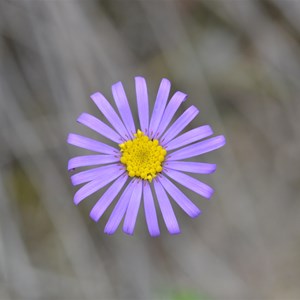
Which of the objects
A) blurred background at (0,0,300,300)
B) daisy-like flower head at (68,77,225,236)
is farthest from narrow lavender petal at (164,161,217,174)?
blurred background at (0,0,300,300)

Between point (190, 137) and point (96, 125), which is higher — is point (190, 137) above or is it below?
below

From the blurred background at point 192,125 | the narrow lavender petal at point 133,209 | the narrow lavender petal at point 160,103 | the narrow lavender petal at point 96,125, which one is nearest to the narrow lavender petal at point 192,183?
the narrow lavender petal at point 133,209

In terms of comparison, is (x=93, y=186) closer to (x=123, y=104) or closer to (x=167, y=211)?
(x=167, y=211)

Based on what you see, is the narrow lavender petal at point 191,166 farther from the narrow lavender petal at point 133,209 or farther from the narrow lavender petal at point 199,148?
the narrow lavender petal at point 133,209

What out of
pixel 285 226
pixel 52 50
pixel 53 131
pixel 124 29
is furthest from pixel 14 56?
pixel 285 226

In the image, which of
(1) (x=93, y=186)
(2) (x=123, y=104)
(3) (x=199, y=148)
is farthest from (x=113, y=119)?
(3) (x=199, y=148)

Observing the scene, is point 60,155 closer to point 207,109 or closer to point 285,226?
point 207,109

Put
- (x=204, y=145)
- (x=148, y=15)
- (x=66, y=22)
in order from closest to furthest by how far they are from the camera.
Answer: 1. (x=204, y=145)
2. (x=66, y=22)
3. (x=148, y=15)

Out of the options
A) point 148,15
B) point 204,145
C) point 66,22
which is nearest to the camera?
point 204,145
